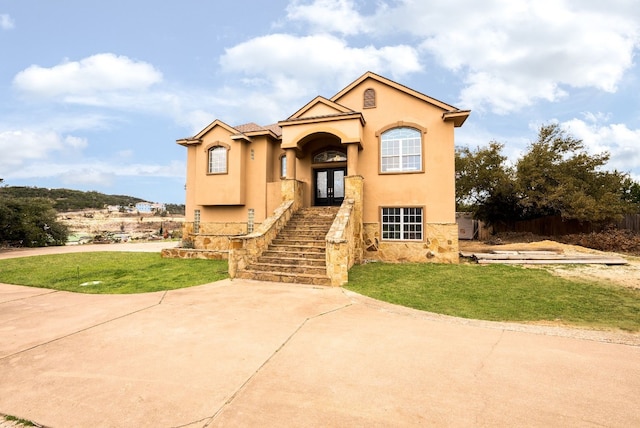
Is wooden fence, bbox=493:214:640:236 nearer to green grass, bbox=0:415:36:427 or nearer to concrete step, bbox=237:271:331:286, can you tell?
concrete step, bbox=237:271:331:286

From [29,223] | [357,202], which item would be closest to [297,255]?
[357,202]

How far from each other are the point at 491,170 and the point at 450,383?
22883 mm

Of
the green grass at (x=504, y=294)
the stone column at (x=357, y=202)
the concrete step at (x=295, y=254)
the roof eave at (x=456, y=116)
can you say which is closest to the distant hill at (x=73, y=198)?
the concrete step at (x=295, y=254)

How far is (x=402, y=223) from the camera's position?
43.5 feet

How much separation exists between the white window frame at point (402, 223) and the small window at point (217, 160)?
886 cm

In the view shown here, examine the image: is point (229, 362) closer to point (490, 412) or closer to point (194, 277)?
point (490, 412)

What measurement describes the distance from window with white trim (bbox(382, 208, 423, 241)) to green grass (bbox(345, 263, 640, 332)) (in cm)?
240

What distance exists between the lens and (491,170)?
22484 millimetres

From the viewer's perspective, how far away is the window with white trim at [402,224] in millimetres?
13078

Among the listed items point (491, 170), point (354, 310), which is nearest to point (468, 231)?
point (491, 170)

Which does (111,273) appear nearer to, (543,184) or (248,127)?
(248,127)

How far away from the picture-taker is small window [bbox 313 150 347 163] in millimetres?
15414

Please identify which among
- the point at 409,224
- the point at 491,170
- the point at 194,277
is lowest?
the point at 194,277

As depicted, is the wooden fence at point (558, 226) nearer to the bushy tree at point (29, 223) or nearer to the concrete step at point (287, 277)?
the concrete step at point (287, 277)
